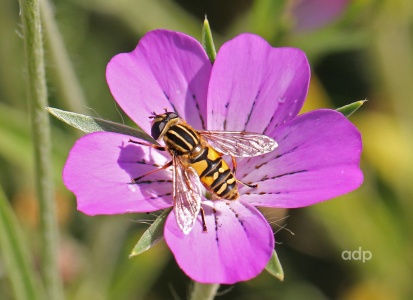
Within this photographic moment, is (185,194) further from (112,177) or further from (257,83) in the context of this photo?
(257,83)

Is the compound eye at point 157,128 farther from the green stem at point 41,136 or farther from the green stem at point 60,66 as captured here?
the green stem at point 60,66

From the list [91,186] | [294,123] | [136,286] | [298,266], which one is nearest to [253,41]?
[294,123]

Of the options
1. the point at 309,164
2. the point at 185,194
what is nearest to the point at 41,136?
the point at 185,194

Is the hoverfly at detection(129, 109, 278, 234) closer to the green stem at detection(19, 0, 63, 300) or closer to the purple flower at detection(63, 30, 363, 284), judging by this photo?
the purple flower at detection(63, 30, 363, 284)
